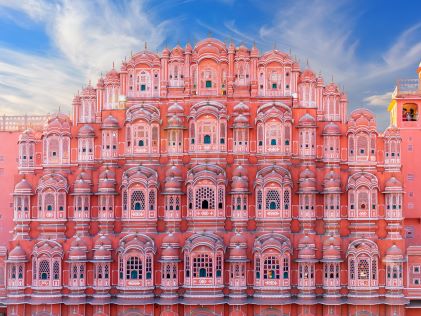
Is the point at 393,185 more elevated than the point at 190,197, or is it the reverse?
the point at 393,185

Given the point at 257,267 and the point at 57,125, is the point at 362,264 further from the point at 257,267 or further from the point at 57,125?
the point at 57,125

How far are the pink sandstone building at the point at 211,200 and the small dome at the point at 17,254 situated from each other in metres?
0.13

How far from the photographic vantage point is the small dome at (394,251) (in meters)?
32.5

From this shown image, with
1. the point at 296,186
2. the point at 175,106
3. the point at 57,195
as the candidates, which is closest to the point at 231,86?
the point at 175,106

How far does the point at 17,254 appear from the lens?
33062mm

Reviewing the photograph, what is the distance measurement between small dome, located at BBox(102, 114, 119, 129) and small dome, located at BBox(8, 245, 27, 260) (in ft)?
32.2

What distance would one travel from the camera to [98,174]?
113ft

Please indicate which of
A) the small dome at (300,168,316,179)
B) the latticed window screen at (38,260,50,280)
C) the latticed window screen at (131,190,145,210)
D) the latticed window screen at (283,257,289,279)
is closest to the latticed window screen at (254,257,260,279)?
the latticed window screen at (283,257,289,279)

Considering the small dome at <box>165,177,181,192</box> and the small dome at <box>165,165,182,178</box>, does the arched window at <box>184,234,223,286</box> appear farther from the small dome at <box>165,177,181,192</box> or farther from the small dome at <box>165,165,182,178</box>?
the small dome at <box>165,165,182,178</box>

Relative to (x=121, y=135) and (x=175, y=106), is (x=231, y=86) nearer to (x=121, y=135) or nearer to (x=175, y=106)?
(x=175, y=106)

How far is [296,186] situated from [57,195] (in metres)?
16.0

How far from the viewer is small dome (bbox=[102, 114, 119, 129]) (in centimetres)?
3400

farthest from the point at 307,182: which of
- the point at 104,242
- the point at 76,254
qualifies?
the point at 76,254

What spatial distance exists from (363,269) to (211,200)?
430 inches
